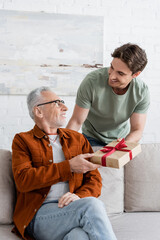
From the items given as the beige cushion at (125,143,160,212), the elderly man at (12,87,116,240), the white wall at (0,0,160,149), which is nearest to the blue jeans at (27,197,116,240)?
the elderly man at (12,87,116,240)

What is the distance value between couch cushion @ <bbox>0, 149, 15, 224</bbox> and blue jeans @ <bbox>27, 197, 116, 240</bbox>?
0.25m

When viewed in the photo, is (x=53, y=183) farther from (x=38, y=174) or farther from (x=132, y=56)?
(x=132, y=56)

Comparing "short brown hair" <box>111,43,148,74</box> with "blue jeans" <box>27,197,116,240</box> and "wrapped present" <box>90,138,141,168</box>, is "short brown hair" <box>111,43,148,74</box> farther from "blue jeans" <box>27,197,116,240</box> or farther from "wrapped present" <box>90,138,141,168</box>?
"blue jeans" <box>27,197,116,240</box>

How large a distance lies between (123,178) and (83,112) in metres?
0.57

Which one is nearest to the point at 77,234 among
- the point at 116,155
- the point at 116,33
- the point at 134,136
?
the point at 116,155

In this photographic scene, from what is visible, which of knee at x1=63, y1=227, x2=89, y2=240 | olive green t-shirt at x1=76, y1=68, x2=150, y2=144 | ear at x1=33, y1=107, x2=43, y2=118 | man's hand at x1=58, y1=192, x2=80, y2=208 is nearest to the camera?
knee at x1=63, y1=227, x2=89, y2=240

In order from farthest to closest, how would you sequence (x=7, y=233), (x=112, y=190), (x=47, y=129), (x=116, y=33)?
(x=116, y=33) < (x=112, y=190) < (x=47, y=129) < (x=7, y=233)

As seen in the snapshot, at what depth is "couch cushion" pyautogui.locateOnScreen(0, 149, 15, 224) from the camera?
1741 millimetres

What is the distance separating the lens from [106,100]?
2080mm

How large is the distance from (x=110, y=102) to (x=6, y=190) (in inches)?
37.1

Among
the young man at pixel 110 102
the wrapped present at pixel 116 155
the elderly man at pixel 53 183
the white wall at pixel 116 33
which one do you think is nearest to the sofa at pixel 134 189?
the young man at pixel 110 102

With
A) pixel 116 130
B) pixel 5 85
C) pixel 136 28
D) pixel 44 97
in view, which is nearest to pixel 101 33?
pixel 136 28

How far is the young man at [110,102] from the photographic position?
190cm

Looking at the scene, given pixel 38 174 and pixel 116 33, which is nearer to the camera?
pixel 38 174
